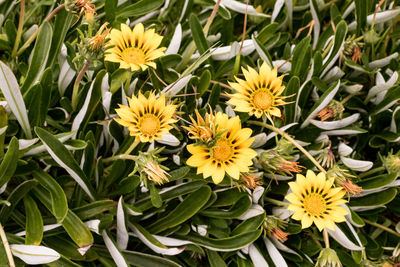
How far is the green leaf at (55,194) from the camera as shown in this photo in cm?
100

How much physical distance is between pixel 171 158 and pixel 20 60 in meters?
0.54

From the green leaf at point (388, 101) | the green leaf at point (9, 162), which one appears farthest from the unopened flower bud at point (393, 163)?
the green leaf at point (9, 162)

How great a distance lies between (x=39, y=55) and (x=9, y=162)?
0.31m

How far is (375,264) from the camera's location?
1.23 metres

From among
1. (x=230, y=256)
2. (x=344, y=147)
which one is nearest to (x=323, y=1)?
(x=344, y=147)

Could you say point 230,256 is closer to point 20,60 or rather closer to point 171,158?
point 171,158

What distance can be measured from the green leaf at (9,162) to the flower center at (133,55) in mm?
312

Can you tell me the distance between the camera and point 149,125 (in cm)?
97

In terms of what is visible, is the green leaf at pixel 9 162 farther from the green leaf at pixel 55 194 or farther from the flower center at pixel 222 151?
the flower center at pixel 222 151

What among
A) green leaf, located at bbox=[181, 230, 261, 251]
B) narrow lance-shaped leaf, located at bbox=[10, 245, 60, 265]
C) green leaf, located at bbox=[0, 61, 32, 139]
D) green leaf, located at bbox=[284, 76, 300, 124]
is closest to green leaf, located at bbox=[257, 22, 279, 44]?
green leaf, located at bbox=[284, 76, 300, 124]

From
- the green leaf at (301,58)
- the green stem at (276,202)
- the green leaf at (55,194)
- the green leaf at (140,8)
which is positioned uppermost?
the green leaf at (140,8)

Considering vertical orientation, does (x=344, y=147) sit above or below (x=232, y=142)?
below

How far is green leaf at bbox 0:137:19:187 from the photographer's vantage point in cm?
99

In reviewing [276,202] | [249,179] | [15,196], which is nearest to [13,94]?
[15,196]
